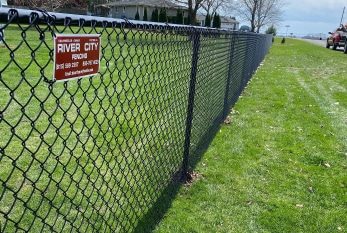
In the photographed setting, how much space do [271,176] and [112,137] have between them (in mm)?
2138

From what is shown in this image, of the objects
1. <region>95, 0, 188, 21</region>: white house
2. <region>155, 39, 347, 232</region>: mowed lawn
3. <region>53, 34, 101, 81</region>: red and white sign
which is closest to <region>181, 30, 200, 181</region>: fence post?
<region>155, 39, 347, 232</region>: mowed lawn

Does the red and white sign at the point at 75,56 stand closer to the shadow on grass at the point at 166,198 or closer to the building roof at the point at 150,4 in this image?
the shadow on grass at the point at 166,198

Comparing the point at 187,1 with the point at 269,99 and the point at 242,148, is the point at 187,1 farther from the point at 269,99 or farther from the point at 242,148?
the point at 242,148

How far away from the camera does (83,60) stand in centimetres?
172

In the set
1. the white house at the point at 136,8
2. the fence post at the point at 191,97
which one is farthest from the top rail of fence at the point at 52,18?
the white house at the point at 136,8

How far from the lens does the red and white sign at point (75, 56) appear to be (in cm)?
151

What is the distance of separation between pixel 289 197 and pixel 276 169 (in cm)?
73

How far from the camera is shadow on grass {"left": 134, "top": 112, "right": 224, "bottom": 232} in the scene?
3217 millimetres

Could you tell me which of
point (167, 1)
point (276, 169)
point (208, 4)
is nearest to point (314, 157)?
point (276, 169)

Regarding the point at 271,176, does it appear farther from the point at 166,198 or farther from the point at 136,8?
the point at 136,8

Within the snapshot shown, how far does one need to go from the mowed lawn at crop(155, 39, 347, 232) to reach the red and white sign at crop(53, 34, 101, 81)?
1.94m

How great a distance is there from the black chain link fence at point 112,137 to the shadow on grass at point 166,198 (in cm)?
3

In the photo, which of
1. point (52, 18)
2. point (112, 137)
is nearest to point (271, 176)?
point (112, 137)

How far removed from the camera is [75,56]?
5.39 ft
